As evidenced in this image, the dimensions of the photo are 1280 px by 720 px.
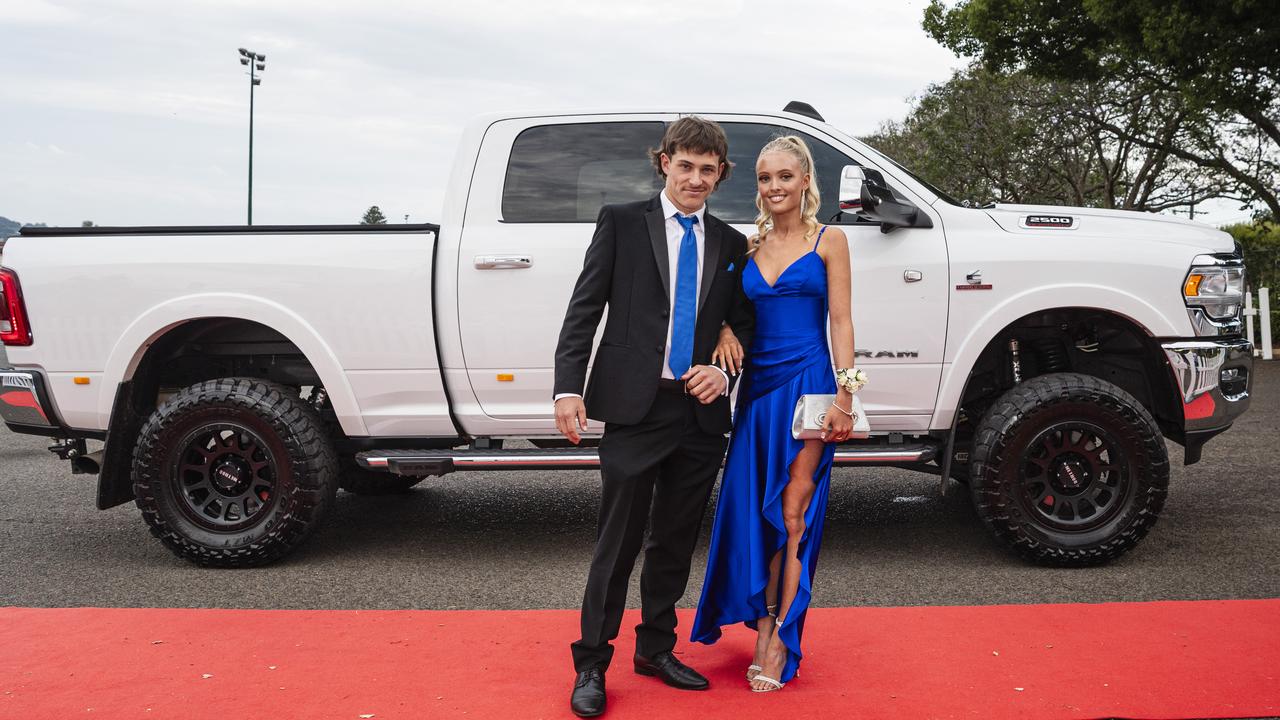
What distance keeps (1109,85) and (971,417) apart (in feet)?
67.0

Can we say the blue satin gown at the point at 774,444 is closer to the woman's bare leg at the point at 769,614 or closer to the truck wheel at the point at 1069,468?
the woman's bare leg at the point at 769,614

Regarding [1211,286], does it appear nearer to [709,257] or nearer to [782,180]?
[782,180]

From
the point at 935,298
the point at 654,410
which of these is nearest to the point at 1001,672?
the point at 654,410

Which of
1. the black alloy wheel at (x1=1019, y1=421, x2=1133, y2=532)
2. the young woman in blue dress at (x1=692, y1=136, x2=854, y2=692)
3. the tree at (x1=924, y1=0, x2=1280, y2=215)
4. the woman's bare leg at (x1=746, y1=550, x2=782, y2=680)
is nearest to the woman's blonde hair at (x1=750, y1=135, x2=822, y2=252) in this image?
the young woman in blue dress at (x1=692, y1=136, x2=854, y2=692)

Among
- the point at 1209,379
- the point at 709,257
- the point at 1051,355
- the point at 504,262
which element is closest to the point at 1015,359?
the point at 1051,355

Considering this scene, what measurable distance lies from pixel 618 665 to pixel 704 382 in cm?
109

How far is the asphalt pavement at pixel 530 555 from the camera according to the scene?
461cm

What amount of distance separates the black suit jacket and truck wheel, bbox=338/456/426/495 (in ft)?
11.2

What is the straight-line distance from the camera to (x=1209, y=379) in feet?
16.1

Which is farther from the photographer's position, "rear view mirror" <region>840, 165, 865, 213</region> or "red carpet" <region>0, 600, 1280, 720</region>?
"rear view mirror" <region>840, 165, 865, 213</region>

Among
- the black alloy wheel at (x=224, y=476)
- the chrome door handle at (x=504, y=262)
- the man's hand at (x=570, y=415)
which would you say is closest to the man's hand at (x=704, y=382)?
the man's hand at (x=570, y=415)

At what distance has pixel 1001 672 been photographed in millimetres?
3551

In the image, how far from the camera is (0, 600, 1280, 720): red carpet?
3301mm

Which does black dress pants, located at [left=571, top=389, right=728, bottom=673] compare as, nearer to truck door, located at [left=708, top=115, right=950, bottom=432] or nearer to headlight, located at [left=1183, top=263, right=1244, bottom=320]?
truck door, located at [left=708, top=115, right=950, bottom=432]
